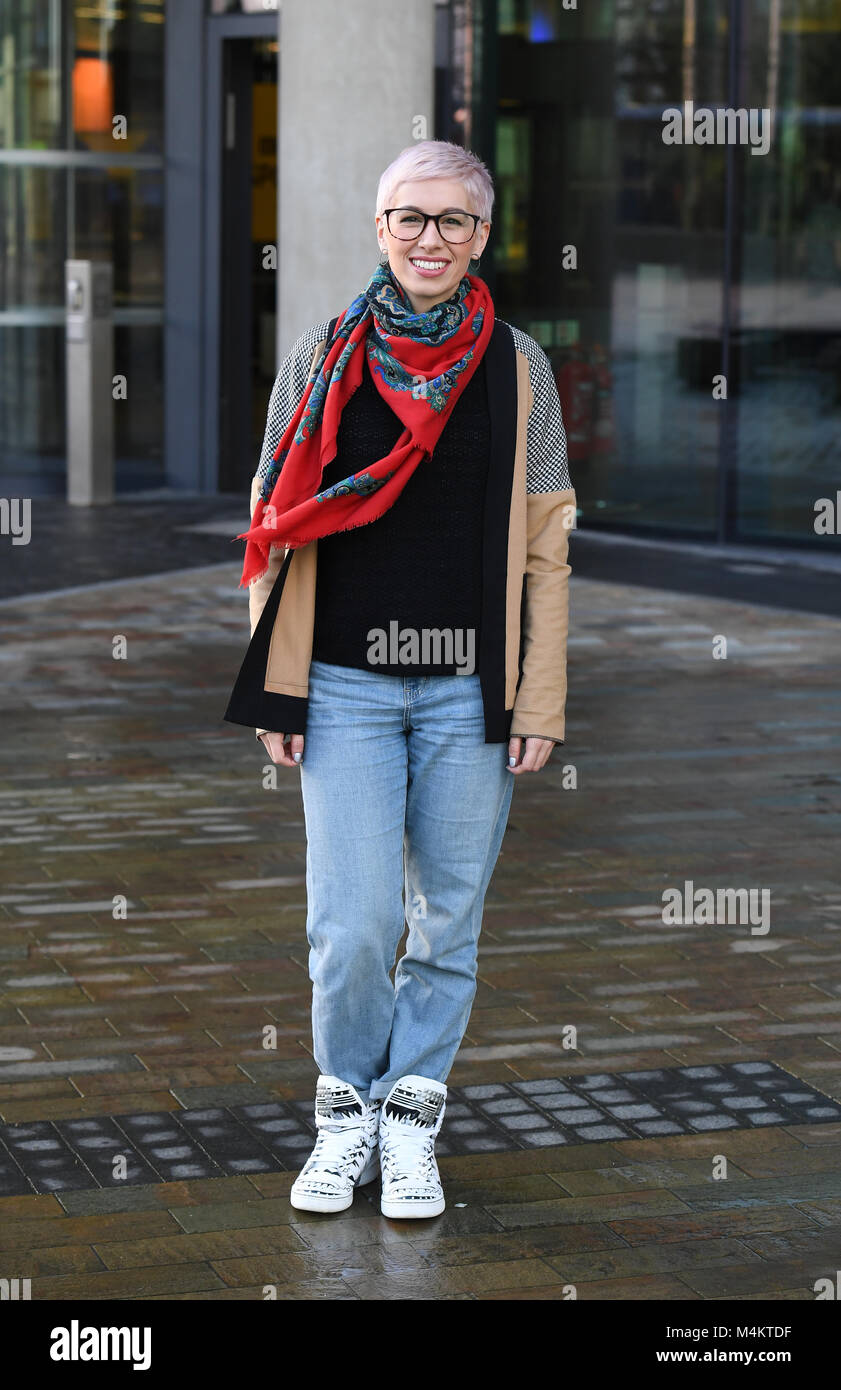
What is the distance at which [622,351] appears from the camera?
14.4 metres

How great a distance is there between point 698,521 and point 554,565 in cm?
1030

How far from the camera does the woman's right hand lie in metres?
4.01

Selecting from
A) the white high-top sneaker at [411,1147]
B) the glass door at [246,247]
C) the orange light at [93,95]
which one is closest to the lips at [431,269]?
the white high-top sneaker at [411,1147]

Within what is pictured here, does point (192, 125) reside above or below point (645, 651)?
above

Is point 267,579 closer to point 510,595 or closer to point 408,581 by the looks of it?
point 408,581

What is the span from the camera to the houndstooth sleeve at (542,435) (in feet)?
13.2

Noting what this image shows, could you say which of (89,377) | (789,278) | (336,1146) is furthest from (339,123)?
(336,1146)

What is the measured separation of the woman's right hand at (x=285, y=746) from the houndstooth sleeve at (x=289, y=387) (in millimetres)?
496

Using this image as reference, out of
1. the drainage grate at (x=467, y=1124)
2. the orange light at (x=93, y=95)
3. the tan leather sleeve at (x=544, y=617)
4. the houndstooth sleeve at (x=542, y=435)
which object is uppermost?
the orange light at (x=93, y=95)

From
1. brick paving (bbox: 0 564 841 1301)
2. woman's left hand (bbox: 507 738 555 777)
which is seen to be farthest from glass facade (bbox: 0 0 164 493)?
woman's left hand (bbox: 507 738 555 777)

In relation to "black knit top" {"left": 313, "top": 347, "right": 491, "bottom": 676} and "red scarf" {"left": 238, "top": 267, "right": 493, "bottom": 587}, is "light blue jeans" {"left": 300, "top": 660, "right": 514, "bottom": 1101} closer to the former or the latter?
"black knit top" {"left": 313, "top": 347, "right": 491, "bottom": 676}

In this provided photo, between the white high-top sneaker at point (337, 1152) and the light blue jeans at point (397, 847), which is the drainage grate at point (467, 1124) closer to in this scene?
the white high-top sneaker at point (337, 1152)

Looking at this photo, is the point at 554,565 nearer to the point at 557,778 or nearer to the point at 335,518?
the point at 335,518
